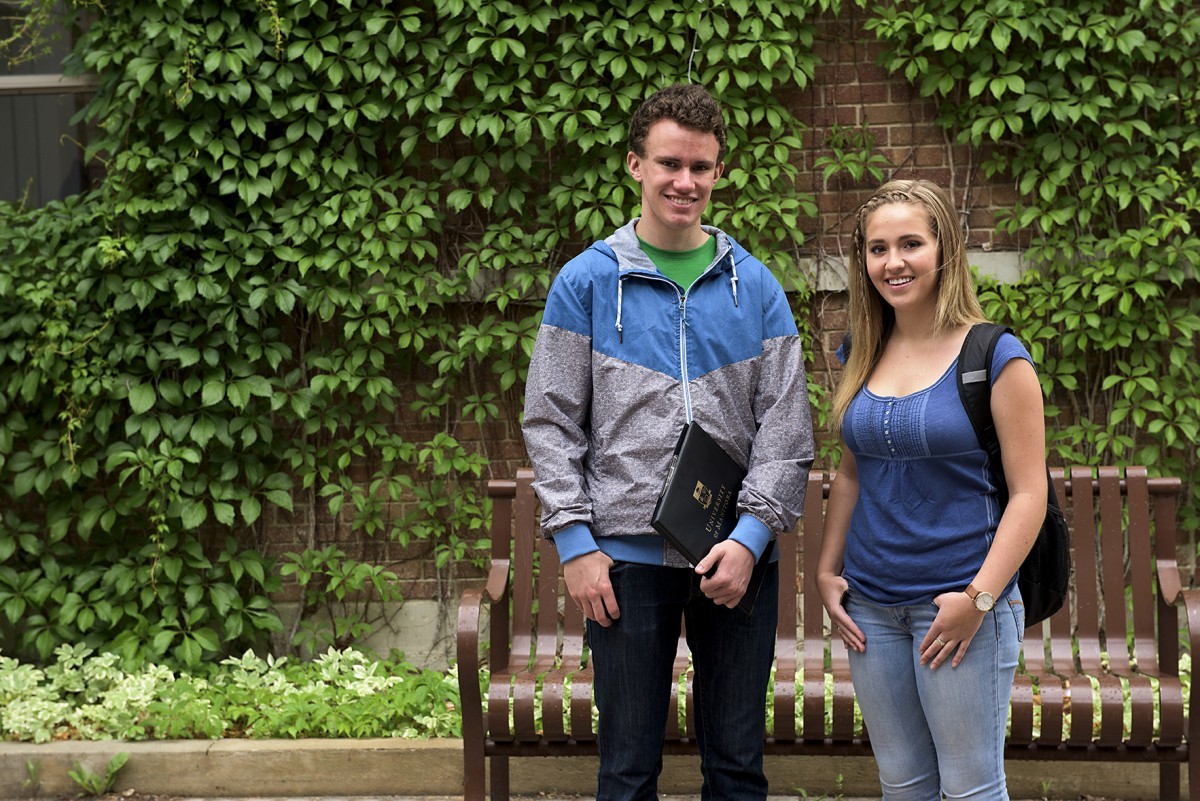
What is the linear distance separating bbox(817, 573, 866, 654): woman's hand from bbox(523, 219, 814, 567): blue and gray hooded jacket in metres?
0.17

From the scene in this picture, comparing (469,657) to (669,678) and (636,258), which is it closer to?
(669,678)

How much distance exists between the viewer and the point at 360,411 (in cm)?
500

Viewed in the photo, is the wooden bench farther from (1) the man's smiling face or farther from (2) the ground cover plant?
(1) the man's smiling face

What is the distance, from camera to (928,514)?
90.7 inches

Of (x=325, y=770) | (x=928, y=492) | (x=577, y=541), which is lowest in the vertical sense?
(x=325, y=770)

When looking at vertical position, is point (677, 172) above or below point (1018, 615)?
above

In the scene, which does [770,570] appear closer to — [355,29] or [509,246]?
[509,246]

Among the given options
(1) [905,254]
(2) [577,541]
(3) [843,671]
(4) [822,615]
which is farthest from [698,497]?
(4) [822,615]

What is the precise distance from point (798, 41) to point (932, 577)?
3096 mm

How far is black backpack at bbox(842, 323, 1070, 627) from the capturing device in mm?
2236

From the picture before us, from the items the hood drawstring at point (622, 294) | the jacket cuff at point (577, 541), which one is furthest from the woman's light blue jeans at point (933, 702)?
the hood drawstring at point (622, 294)

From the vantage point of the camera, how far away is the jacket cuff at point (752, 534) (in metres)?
2.43

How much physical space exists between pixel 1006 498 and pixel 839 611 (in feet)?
1.39

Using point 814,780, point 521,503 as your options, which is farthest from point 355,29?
point 814,780
